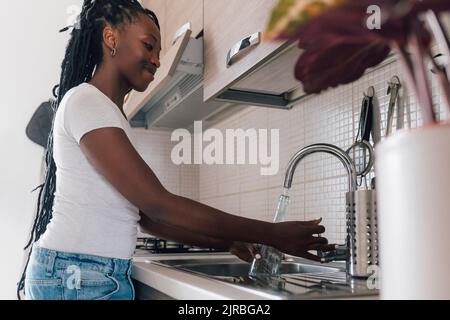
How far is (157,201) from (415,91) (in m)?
0.53

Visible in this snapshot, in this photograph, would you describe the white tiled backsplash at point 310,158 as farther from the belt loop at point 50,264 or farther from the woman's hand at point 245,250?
the belt loop at point 50,264

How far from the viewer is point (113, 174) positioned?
85 centimetres

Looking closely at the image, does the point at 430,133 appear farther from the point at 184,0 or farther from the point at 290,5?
the point at 184,0

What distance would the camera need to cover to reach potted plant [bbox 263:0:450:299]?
1.20 ft

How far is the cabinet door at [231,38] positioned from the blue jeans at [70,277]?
506 millimetres

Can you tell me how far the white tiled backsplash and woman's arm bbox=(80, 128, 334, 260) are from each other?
324mm

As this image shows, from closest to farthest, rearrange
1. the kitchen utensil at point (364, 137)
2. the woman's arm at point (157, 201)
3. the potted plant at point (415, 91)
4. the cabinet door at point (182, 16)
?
the potted plant at point (415, 91)
the woman's arm at point (157, 201)
the kitchen utensil at point (364, 137)
the cabinet door at point (182, 16)

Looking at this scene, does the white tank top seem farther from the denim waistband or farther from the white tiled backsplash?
the white tiled backsplash

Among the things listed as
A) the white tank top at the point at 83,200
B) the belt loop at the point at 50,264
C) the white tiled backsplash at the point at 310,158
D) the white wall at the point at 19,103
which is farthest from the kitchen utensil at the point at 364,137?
the white wall at the point at 19,103

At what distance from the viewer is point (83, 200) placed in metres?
0.93

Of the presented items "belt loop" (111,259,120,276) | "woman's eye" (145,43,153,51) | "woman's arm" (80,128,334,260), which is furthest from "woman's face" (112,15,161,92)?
"belt loop" (111,259,120,276)

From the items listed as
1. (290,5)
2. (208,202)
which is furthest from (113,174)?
(208,202)

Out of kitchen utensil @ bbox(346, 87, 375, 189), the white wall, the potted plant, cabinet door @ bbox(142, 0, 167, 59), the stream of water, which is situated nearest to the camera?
the potted plant

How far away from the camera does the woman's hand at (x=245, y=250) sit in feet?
3.47
